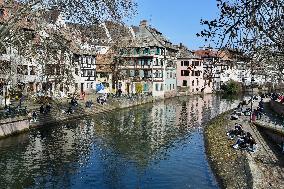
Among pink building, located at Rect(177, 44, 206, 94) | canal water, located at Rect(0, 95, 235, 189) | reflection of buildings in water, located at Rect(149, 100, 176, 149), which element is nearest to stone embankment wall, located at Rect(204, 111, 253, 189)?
canal water, located at Rect(0, 95, 235, 189)

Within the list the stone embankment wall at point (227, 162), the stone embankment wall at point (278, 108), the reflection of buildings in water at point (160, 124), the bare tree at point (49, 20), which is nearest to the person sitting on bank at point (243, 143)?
the stone embankment wall at point (227, 162)

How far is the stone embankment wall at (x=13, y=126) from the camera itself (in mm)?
43969

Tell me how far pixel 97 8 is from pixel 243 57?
9.40m

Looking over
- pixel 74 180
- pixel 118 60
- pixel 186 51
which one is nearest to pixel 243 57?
pixel 74 180

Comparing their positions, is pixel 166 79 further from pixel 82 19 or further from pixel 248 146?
pixel 82 19

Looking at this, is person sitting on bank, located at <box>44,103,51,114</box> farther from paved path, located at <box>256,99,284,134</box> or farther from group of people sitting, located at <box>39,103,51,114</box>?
paved path, located at <box>256,99,284,134</box>

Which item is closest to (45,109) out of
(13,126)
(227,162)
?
(13,126)

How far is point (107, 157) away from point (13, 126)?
564 inches

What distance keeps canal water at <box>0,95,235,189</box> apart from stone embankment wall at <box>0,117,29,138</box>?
3.24ft

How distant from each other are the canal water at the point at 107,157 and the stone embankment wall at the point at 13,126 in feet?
3.24

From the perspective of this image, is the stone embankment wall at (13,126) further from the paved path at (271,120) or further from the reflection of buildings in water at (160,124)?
the paved path at (271,120)

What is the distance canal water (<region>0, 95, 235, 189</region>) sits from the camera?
95.3ft

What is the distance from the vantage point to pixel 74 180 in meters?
29.3

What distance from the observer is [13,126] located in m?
45.9
